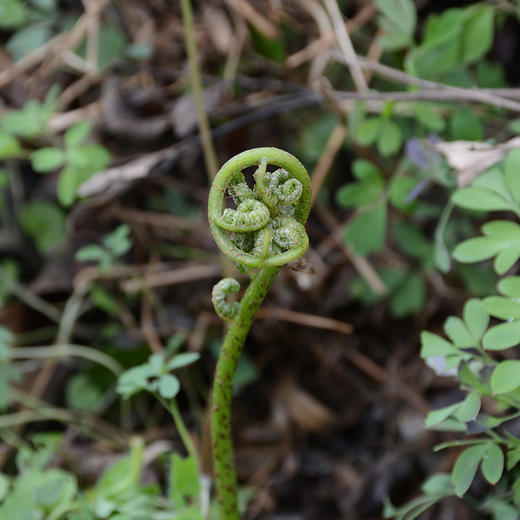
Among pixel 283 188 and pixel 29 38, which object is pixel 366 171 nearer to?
pixel 283 188

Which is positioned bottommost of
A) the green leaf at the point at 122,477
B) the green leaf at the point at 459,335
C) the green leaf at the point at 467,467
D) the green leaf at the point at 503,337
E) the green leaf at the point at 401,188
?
the green leaf at the point at 122,477

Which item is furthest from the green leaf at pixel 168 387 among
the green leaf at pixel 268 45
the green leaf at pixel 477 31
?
the green leaf at pixel 268 45

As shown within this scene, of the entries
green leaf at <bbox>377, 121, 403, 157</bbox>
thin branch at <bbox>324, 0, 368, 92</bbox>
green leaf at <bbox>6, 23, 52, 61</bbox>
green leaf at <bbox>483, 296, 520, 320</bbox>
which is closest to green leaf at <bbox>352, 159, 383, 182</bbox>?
green leaf at <bbox>377, 121, 403, 157</bbox>

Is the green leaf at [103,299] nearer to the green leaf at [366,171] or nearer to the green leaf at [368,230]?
the green leaf at [368,230]

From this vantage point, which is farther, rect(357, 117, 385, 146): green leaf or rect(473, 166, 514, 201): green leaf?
rect(357, 117, 385, 146): green leaf

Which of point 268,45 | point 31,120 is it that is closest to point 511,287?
point 268,45

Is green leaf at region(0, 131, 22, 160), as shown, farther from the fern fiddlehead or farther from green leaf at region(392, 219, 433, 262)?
the fern fiddlehead

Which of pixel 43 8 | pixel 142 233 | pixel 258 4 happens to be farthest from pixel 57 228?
pixel 258 4

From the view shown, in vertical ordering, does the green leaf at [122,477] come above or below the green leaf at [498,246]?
below
